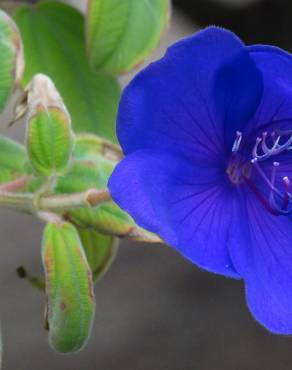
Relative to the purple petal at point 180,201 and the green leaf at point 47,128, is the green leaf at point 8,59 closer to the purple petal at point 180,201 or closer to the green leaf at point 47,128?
the green leaf at point 47,128

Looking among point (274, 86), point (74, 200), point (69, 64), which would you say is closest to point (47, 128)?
point (74, 200)

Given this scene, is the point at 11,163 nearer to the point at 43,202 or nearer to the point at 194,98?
the point at 43,202

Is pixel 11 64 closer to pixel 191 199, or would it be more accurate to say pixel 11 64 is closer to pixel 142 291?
pixel 191 199

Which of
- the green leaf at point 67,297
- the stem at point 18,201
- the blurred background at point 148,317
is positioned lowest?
the blurred background at point 148,317

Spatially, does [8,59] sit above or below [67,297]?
above

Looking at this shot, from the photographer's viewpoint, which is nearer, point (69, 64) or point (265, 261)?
point (265, 261)

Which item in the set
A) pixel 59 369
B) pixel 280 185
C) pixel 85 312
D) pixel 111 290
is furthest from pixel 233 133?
pixel 111 290

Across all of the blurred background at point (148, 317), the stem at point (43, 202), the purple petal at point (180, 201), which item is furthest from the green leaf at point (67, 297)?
the blurred background at point (148, 317)
